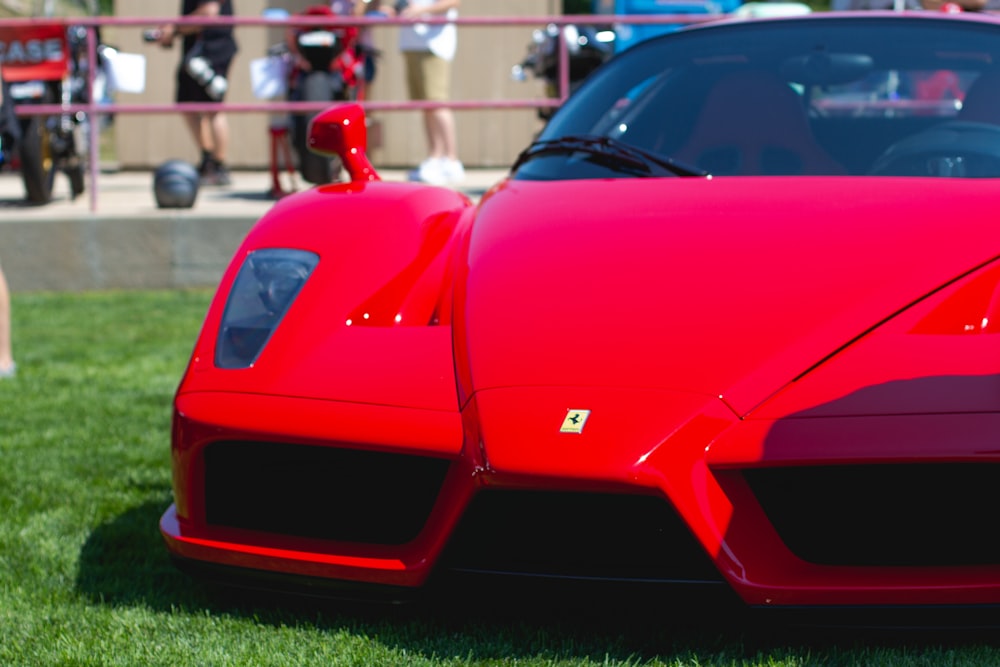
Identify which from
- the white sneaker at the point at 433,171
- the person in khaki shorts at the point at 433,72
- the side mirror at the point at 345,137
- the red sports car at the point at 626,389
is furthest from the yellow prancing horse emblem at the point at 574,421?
the white sneaker at the point at 433,171

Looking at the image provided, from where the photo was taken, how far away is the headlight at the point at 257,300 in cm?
269

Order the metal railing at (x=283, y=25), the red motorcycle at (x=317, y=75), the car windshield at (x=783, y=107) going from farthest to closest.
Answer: the red motorcycle at (x=317, y=75) → the metal railing at (x=283, y=25) → the car windshield at (x=783, y=107)

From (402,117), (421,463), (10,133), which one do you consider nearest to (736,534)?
(421,463)

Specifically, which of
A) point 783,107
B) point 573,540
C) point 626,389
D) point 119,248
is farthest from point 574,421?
point 119,248

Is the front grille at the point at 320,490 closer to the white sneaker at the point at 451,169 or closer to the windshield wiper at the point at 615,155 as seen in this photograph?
the windshield wiper at the point at 615,155

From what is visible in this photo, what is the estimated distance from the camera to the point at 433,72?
8984 mm

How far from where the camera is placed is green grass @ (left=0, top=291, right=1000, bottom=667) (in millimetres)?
2355

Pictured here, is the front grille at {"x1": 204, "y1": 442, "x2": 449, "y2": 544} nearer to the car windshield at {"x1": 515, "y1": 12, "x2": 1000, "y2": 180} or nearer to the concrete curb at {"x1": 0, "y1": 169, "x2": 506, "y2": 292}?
the car windshield at {"x1": 515, "y1": 12, "x2": 1000, "y2": 180}

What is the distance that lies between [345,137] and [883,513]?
1.85 m

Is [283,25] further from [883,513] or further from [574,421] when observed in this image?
[883,513]

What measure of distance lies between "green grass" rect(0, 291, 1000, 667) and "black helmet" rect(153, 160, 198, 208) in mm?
4204

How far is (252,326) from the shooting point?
2.76 meters

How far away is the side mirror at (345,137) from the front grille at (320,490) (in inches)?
48.8

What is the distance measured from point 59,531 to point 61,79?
6.25 m
